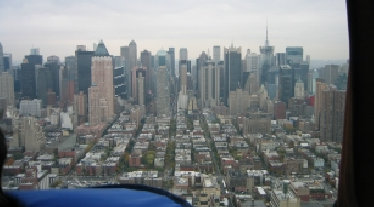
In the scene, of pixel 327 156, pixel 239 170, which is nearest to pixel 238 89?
pixel 239 170

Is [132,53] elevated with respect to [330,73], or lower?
elevated

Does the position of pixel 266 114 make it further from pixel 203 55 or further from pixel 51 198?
pixel 51 198

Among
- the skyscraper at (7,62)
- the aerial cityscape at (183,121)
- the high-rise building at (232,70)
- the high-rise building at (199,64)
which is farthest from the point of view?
the high-rise building at (199,64)

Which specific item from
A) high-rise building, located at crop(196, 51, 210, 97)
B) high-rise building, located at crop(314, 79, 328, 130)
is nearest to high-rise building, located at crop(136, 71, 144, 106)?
high-rise building, located at crop(196, 51, 210, 97)

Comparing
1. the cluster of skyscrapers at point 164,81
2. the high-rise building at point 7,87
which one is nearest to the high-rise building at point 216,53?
the cluster of skyscrapers at point 164,81

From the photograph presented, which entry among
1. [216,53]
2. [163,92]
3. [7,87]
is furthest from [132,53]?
[7,87]

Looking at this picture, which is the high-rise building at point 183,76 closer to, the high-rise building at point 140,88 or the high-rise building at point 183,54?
the high-rise building at point 183,54

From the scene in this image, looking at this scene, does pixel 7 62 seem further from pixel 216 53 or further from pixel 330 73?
pixel 330 73
